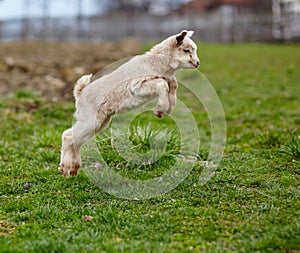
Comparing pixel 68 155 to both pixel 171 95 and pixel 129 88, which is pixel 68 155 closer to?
pixel 129 88

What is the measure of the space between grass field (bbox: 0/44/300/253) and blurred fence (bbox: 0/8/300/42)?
20.2 meters

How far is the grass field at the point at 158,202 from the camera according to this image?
345 centimetres

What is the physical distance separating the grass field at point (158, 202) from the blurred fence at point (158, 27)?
66.2ft

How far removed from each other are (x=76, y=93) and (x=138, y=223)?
1.53 meters

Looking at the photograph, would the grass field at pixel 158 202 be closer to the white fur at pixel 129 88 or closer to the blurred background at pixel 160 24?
the white fur at pixel 129 88

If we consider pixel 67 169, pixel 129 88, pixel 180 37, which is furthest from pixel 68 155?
pixel 180 37

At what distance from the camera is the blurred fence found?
26.7 meters

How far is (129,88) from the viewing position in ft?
13.9

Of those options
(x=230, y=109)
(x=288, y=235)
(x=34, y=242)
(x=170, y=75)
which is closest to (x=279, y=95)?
(x=230, y=109)

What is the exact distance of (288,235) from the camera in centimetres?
344

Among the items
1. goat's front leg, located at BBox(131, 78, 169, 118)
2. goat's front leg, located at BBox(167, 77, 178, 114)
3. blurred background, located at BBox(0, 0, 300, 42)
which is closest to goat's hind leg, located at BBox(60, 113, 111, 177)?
goat's front leg, located at BBox(131, 78, 169, 118)

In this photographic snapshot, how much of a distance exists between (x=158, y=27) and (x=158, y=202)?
26.2 meters

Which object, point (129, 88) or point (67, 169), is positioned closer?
point (129, 88)

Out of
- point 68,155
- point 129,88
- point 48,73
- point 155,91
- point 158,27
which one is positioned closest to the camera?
point 155,91
